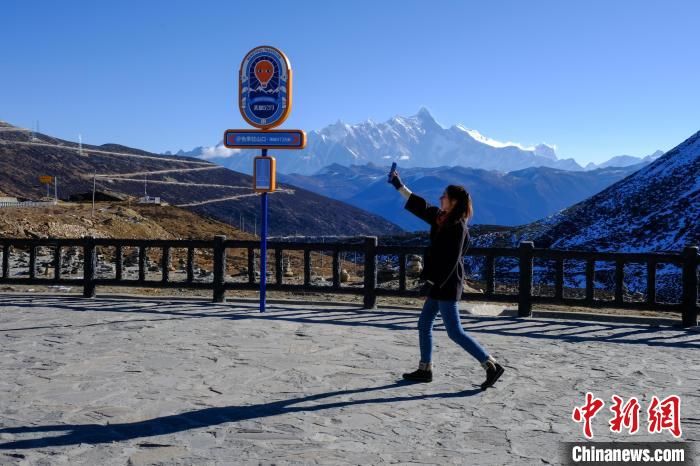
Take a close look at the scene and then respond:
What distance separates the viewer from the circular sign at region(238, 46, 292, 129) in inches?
471

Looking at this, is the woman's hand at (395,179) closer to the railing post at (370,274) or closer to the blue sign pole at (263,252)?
the blue sign pole at (263,252)

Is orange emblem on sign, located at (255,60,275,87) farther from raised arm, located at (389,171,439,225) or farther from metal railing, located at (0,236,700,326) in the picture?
raised arm, located at (389,171,439,225)

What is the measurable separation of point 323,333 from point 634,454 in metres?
5.66

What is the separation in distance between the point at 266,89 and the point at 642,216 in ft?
168

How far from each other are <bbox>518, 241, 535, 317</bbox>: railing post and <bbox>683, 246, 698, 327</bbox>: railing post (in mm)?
2485

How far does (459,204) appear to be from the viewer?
6.79m

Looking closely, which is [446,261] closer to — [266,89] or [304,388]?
[304,388]

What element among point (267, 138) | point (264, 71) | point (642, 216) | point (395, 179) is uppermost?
point (642, 216)

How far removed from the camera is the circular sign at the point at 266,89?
1196 centimetres

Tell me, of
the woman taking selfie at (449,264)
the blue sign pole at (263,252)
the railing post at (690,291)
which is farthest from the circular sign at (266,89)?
the railing post at (690,291)

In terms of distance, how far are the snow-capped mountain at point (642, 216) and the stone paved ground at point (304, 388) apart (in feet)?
135

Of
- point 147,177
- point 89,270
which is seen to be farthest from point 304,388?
point 147,177

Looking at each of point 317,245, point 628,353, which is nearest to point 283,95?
point 317,245

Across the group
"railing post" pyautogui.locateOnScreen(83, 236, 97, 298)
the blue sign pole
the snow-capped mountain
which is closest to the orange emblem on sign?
the blue sign pole
